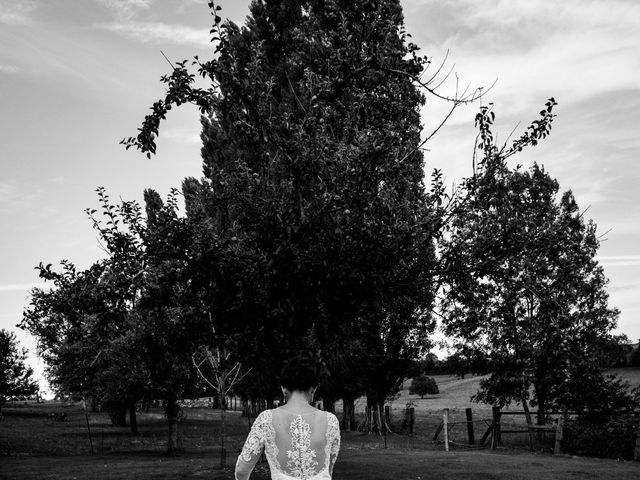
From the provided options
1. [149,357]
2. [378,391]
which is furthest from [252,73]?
[378,391]

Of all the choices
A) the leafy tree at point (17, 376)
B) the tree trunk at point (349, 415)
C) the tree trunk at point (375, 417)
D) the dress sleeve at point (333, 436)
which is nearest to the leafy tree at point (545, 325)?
the tree trunk at point (375, 417)

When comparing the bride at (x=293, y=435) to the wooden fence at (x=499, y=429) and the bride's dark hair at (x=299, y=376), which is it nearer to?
Result: the bride's dark hair at (x=299, y=376)

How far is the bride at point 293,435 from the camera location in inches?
199

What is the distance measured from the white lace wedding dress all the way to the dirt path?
12.8 metres

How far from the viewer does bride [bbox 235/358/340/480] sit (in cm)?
505

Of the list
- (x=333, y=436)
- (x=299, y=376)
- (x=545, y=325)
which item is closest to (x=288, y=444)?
(x=333, y=436)

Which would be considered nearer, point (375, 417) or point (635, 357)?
point (375, 417)

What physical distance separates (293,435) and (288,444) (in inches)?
3.3

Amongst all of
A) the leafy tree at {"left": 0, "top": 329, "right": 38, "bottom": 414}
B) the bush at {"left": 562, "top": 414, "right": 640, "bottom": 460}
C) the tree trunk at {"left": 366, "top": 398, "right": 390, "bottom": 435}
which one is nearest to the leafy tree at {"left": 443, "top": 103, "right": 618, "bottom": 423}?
the bush at {"left": 562, "top": 414, "right": 640, "bottom": 460}

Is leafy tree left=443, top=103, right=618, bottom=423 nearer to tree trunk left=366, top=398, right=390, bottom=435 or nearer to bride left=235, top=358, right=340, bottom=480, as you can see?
tree trunk left=366, top=398, right=390, bottom=435

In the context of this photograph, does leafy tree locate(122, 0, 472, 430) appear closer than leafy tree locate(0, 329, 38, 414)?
Yes

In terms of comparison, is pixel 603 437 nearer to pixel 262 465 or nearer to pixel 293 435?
pixel 262 465

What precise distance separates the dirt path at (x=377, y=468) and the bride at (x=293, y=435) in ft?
42.0

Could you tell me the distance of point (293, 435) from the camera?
5.05 m
